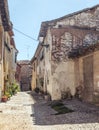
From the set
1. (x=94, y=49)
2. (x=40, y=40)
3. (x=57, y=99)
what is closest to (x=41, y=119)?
(x=94, y=49)

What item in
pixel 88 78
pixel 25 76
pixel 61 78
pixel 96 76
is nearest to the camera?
pixel 96 76

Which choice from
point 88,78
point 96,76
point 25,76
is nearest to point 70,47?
point 88,78

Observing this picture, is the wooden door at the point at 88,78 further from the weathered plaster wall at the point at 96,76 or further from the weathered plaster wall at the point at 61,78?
the weathered plaster wall at the point at 61,78

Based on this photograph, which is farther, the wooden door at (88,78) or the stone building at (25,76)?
the stone building at (25,76)

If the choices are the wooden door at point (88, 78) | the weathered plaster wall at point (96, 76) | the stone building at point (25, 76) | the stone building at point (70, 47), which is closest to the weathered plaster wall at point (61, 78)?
the stone building at point (70, 47)

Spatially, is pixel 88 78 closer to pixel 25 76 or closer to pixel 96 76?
pixel 96 76

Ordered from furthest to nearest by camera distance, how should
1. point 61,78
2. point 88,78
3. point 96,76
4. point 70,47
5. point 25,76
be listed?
1. point 25,76
2. point 70,47
3. point 61,78
4. point 88,78
5. point 96,76

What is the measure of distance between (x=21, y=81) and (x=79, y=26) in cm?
3652

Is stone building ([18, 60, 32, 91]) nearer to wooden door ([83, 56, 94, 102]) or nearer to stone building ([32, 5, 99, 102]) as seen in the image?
stone building ([32, 5, 99, 102])

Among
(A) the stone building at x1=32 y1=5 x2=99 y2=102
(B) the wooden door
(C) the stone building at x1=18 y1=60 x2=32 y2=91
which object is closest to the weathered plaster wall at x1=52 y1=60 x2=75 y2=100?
(A) the stone building at x1=32 y1=5 x2=99 y2=102

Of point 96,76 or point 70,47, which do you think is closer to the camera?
point 96,76

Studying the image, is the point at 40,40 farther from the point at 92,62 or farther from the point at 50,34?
the point at 92,62

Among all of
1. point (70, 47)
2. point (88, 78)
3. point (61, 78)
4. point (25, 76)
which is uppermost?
point (70, 47)

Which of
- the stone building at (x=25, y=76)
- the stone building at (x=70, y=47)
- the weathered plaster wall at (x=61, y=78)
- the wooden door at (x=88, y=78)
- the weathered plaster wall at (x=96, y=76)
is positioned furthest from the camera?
the stone building at (x=25, y=76)
